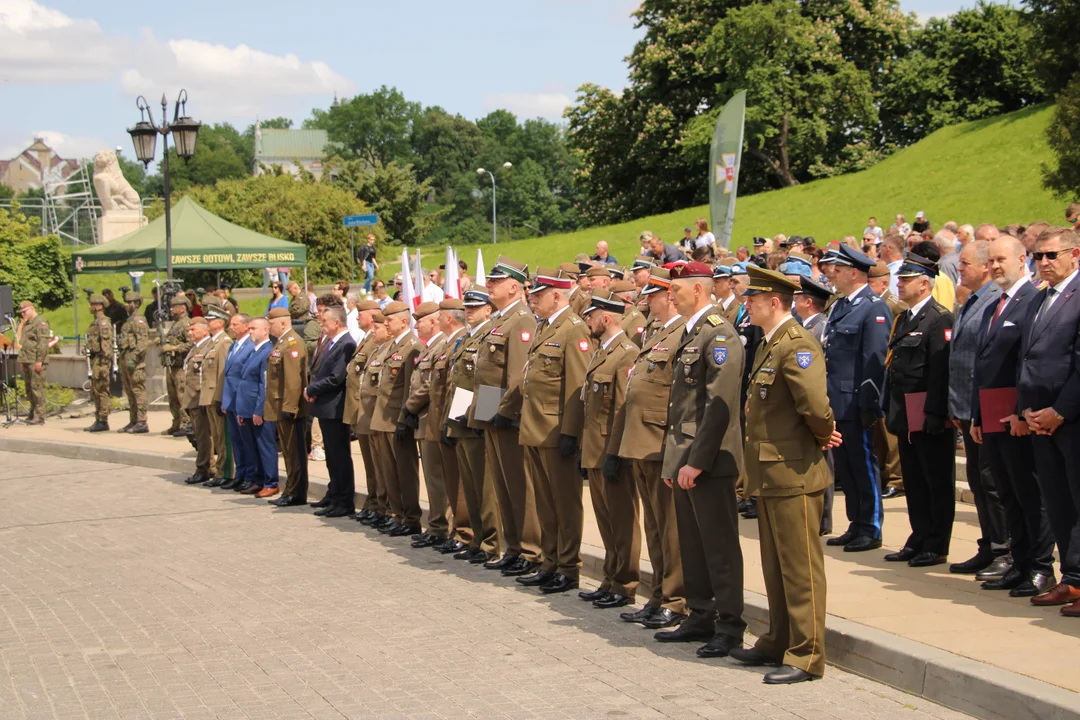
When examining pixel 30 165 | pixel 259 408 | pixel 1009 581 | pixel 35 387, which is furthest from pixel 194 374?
pixel 30 165

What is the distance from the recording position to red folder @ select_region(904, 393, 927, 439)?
868 cm

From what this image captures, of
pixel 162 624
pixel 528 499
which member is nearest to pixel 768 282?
pixel 528 499

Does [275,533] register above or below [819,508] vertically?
below

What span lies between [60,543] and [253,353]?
3513mm

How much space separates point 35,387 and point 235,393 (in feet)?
34.1

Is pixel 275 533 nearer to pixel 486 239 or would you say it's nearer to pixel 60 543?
pixel 60 543

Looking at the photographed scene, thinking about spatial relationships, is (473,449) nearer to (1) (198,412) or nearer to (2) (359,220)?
(1) (198,412)

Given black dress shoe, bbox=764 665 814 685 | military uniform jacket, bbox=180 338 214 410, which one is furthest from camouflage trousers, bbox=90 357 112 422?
black dress shoe, bbox=764 665 814 685

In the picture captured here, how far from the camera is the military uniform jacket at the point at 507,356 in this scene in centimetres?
955

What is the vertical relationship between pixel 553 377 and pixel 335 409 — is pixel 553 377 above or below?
above

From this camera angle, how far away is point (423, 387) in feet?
35.8

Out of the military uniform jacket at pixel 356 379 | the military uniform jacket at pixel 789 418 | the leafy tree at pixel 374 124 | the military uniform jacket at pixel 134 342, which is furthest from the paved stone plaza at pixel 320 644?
the leafy tree at pixel 374 124

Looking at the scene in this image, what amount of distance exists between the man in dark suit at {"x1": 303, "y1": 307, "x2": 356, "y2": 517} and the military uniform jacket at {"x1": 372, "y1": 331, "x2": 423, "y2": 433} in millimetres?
1081

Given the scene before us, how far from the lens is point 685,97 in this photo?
2226 inches
